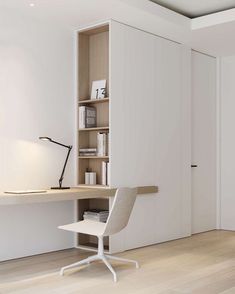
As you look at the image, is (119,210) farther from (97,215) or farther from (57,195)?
(97,215)

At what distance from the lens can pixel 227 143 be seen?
672 cm

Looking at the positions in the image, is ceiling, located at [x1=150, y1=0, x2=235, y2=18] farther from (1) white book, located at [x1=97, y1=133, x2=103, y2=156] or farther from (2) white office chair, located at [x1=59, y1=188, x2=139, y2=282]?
(2) white office chair, located at [x1=59, y1=188, x2=139, y2=282]

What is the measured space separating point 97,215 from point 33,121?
124cm

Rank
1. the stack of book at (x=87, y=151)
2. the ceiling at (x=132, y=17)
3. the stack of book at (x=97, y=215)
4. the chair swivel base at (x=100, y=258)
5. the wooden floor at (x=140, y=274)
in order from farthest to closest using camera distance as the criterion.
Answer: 1. the stack of book at (x=87, y=151)
2. the stack of book at (x=97, y=215)
3. the ceiling at (x=132, y=17)
4. the chair swivel base at (x=100, y=258)
5. the wooden floor at (x=140, y=274)

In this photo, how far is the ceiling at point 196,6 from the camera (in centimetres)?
513

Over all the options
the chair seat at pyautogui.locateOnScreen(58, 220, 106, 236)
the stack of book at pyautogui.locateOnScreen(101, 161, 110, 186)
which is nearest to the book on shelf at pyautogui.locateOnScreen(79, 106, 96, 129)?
the stack of book at pyautogui.locateOnScreen(101, 161, 110, 186)

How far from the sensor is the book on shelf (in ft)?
17.2

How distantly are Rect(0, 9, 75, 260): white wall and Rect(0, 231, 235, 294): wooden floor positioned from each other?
10.5 inches

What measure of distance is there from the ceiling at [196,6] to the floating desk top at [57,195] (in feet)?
6.92

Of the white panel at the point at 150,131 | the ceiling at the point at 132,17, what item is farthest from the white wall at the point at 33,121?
the white panel at the point at 150,131

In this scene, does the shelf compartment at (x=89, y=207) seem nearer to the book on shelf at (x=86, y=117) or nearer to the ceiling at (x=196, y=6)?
the book on shelf at (x=86, y=117)

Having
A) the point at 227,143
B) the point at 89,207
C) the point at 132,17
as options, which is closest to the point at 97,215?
the point at 89,207

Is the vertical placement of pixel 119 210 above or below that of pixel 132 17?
below

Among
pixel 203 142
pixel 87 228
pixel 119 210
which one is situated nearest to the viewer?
pixel 119 210
